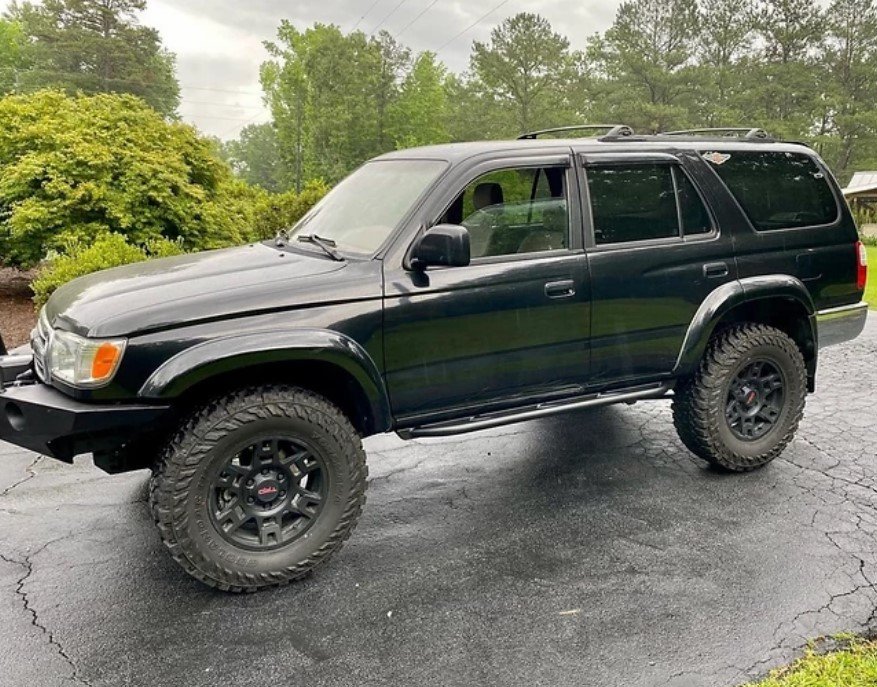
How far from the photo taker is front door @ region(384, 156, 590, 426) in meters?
3.20

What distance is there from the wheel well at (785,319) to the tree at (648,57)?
112 feet

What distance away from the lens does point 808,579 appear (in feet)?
9.88

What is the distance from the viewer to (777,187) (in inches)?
166

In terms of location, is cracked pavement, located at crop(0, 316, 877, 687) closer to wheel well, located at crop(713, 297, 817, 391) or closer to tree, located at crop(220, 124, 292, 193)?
wheel well, located at crop(713, 297, 817, 391)

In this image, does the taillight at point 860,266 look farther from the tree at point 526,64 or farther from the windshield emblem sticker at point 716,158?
the tree at point 526,64

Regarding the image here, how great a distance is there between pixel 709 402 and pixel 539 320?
1.29 metres

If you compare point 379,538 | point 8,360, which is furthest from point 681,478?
point 8,360

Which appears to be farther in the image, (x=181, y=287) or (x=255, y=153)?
(x=255, y=153)

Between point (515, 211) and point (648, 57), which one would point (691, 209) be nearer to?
point (515, 211)

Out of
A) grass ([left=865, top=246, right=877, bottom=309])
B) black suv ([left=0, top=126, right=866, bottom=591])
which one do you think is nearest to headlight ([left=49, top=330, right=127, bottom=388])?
black suv ([left=0, top=126, right=866, bottom=591])

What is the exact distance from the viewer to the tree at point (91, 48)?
39.3 meters

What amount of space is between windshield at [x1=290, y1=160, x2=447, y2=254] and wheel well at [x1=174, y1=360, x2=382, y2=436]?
0.63 meters

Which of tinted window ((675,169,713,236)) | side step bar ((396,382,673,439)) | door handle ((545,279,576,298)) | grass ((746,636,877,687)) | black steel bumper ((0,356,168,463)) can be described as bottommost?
grass ((746,636,877,687))

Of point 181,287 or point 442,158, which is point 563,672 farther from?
point 442,158
